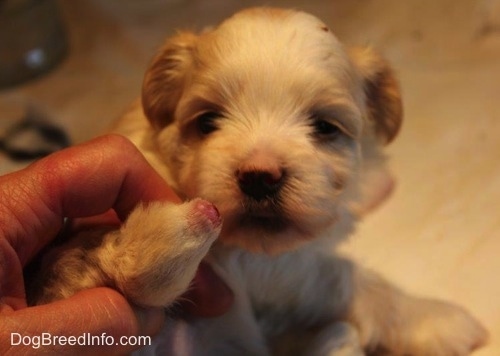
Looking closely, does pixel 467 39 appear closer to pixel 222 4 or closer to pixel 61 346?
pixel 222 4

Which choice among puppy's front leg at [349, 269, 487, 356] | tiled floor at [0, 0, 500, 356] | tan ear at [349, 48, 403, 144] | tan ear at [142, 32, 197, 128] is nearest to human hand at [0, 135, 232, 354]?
tan ear at [142, 32, 197, 128]

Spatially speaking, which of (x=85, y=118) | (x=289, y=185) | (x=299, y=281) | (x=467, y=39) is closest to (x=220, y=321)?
(x=299, y=281)

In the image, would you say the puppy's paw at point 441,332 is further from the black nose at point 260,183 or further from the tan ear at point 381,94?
the black nose at point 260,183

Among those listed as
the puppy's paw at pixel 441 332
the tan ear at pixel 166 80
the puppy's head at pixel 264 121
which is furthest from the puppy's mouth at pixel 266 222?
the puppy's paw at pixel 441 332

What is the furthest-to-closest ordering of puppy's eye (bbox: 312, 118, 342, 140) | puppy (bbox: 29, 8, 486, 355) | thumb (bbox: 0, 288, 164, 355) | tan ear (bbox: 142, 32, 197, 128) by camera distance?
tan ear (bbox: 142, 32, 197, 128), puppy's eye (bbox: 312, 118, 342, 140), puppy (bbox: 29, 8, 486, 355), thumb (bbox: 0, 288, 164, 355)

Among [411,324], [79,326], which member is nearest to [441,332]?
[411,324]

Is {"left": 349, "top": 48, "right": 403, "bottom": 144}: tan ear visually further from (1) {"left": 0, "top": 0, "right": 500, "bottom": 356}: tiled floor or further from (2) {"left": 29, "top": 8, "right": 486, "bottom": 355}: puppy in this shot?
(1) {"left": 0, "top": 0, "right": 500, "bottom": 356}: tiled floor

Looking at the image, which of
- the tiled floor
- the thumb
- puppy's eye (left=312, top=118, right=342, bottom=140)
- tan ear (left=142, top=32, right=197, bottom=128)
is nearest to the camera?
the thumb

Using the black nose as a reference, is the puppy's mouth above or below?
below
